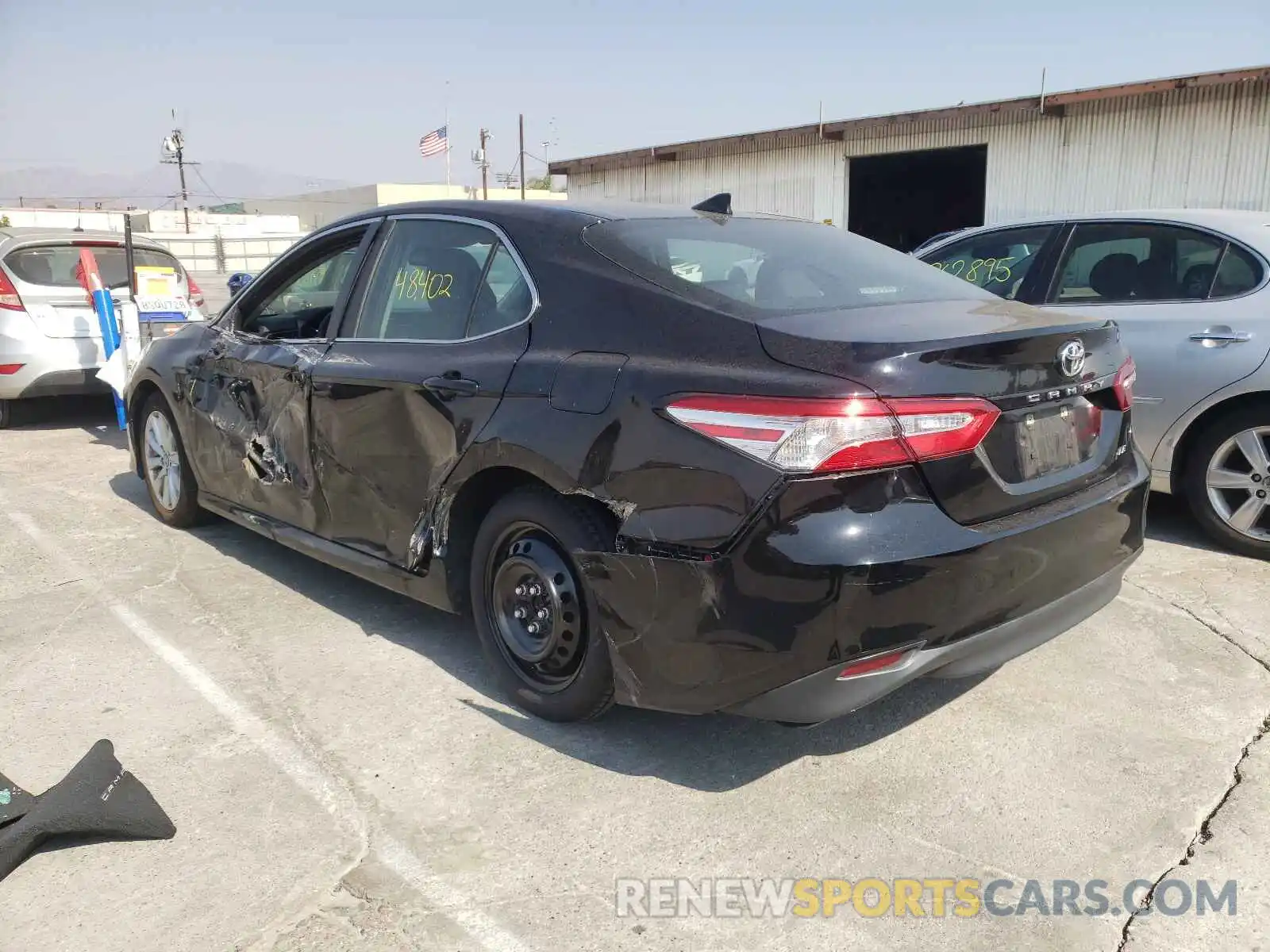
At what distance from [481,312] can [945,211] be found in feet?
67.4

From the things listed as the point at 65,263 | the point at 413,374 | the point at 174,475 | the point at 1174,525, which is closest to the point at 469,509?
the point at 413,374

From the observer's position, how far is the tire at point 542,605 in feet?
9.64

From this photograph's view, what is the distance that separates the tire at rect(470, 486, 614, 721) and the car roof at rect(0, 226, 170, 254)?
22.2 feet

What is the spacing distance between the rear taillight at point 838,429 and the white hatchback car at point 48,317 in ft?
22.5

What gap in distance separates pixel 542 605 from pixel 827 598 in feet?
3.45

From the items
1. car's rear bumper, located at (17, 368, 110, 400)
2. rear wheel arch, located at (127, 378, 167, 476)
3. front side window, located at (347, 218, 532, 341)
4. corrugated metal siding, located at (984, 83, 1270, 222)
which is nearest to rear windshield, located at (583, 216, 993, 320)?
front side window, located at (347, 218, 532, 341)

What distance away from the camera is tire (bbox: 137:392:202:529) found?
530 centimetres

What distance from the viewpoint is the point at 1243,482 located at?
4.66 m

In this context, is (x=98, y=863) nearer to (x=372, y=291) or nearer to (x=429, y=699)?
(x=429, y=699)

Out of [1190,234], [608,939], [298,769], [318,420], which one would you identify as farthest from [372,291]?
[1190,234]

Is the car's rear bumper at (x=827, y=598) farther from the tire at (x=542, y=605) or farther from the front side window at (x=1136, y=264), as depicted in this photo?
the front side window at (x=1136, y=264)

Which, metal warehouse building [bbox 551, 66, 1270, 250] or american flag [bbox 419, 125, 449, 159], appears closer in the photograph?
metal warehouse building [bbox 551, 66, 1270, 250]

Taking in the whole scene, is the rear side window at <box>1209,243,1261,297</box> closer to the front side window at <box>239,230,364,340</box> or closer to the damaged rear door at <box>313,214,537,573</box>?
the damaged rear door at <box>313,214,537,573</box>

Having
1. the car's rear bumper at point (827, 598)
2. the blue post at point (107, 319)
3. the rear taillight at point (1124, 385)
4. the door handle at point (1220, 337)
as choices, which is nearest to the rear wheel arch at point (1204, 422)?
the door handle at point (1220, 337)
